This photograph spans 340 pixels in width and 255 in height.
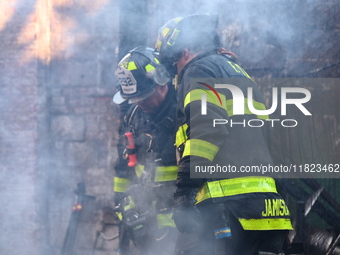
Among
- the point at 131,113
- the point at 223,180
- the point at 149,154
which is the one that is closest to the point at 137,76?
the point at 131,113

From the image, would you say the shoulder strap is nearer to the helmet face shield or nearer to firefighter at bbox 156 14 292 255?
the helmet face shield

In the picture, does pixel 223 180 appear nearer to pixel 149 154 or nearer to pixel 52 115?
pixel 149 154

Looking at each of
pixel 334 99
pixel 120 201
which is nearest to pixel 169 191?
pixel 120 201

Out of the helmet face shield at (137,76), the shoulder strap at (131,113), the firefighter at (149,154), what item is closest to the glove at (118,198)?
the firefighter at (149,154)

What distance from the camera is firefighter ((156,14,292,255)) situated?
3426 mm

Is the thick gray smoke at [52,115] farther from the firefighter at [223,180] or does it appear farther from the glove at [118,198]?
the firefighter at [223,180]

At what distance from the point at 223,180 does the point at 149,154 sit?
1.61 meters

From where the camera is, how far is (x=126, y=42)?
6219 mm

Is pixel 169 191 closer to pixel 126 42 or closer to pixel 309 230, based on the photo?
pixel 309 230

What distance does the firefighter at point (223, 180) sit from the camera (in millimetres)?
3426

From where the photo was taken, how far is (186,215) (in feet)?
11.6

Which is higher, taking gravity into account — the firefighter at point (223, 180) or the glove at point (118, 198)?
the firefighter at point (223, 180)

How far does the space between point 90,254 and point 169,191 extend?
2.54 m

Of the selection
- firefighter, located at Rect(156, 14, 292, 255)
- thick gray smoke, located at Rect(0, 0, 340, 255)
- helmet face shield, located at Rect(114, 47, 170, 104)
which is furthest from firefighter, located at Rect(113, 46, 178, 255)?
thick gray smoke, located at Rect(0, 0, 340, 255)
